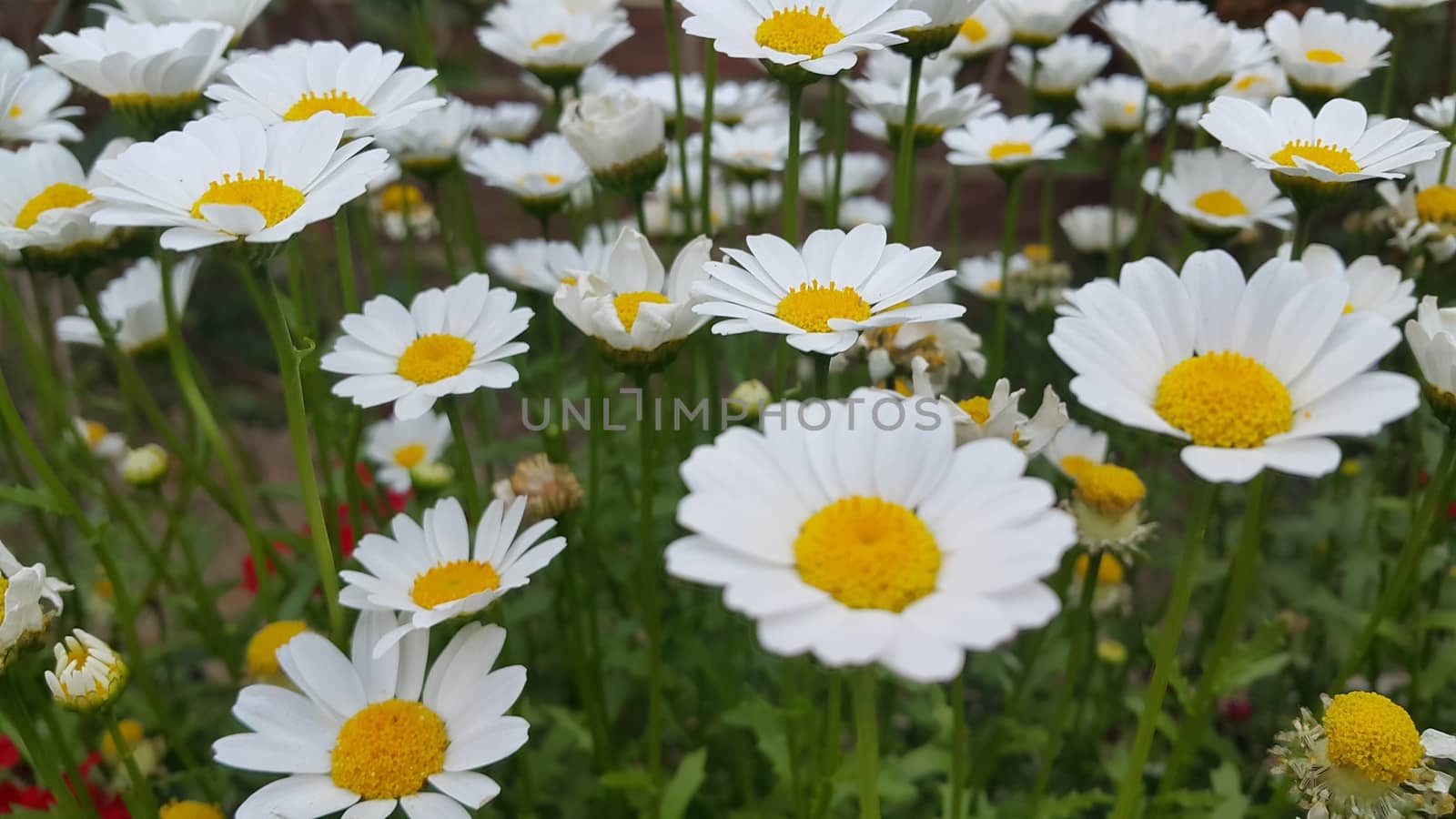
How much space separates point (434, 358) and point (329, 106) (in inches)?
6.1

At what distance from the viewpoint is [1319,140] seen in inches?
23.0

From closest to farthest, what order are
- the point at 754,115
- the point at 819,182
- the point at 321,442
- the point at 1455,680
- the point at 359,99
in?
the point at 359,99
the point at 321,442
the point at 1455,680
the point at 754,115
the point at 819,182

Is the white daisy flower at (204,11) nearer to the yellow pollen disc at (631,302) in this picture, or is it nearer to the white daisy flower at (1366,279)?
the yellow pollen disc at (631,302)

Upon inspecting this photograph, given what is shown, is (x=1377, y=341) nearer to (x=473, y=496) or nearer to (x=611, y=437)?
(x=473, y=496)

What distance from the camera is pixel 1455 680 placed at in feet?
2.71

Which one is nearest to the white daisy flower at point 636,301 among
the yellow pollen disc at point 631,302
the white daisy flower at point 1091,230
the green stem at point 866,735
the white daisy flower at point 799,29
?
the yellow pollen disc at point 631,302


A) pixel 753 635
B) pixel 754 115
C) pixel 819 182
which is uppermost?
pixel 754 115

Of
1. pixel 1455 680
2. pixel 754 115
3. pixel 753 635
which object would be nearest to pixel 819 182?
pixel 754 115

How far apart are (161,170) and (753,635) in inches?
17.7

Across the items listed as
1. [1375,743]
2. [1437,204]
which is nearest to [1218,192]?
[1437,204]

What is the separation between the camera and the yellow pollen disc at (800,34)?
0.56m

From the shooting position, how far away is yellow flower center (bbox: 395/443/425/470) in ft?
3.50

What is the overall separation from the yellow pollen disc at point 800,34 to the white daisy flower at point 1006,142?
26 cm

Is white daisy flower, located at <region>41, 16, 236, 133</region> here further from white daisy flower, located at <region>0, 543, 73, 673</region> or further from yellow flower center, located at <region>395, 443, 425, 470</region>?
yellow flower center, located at <region>395, 443, 425, 470</region>
